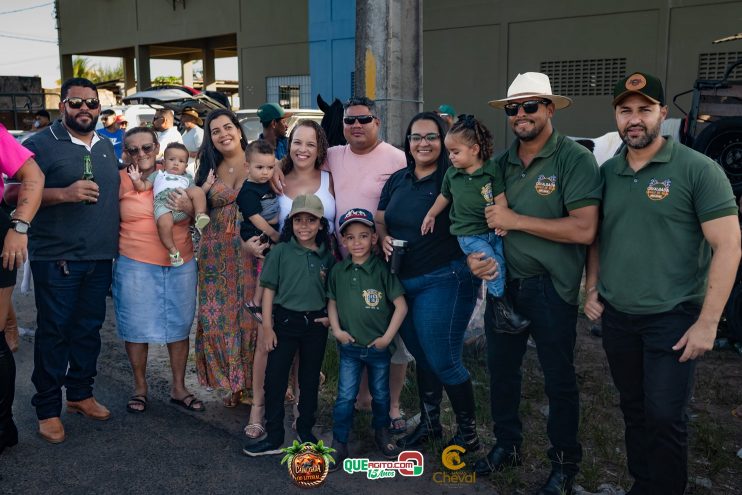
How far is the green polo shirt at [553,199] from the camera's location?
3340 millimetres

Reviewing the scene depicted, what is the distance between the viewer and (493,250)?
363 cm

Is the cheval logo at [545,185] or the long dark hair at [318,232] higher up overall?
the cheval logo at [545,185]

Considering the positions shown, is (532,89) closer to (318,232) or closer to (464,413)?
(318,232)

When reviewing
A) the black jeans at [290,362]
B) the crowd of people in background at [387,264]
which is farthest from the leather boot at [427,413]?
the black jeans at [290,362]

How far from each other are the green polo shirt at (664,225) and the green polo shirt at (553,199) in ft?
0.57

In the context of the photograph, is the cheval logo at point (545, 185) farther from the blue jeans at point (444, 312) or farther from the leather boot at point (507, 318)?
the blue jeans at point (444, 312)

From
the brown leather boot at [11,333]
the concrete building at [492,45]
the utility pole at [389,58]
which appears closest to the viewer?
the utility pole at [389,58]

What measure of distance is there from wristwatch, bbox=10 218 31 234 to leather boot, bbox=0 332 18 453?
66 centimetres

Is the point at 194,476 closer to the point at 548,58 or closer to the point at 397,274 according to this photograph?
the point at 397,274

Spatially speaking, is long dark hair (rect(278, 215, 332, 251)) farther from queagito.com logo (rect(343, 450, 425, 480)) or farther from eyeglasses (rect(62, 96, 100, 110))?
eyeglasses (rect(62, 96, 100, 110))

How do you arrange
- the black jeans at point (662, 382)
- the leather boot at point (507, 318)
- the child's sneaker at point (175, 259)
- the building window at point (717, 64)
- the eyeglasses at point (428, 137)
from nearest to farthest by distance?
Answer: the black jeans at point (662, 382) < the leather boot at point (507, 318) < the eyeglasses at point (428, 137) < the child's sneaker at point (175, 259) < the building window at point (717, 64)

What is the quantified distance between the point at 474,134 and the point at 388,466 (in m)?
1.95

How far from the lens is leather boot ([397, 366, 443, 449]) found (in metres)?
4.24

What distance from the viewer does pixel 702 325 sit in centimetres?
298
